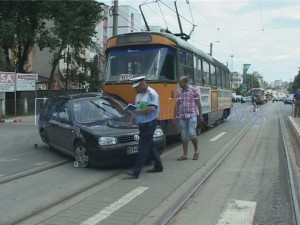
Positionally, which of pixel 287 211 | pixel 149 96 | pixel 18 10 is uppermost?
pixel 18 10

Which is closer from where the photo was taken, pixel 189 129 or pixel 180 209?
pixel 180 209

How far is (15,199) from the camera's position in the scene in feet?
23.8

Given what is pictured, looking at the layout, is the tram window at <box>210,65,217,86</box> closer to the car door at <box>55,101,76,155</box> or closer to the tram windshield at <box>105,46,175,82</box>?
the tram windshield at <box>105,46,175,82</box>

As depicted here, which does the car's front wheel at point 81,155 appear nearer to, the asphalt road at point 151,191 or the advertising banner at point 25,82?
the asphalt road at point 151,191

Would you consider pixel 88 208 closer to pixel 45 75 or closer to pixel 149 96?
pixel 149 96

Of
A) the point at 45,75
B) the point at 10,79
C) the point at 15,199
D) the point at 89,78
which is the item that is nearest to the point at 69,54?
the point at 89,78

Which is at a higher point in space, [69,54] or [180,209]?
[69,54]

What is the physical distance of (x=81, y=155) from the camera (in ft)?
32.3

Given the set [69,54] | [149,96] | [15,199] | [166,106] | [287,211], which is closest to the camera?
[287,211]

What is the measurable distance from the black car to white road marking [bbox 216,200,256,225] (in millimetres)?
3059

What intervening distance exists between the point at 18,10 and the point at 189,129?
2181 centimetres

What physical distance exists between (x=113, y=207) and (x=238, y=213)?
177 cm

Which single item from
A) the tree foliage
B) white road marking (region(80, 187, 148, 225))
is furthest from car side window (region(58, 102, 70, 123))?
the tree foliage

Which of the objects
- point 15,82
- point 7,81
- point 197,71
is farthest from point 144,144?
point 15,82
